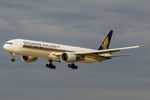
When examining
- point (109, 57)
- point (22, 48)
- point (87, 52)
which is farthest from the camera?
point (109, 57)

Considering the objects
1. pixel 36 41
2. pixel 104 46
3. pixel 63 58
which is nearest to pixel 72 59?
pixel 63 58

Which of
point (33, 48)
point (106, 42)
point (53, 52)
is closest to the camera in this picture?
point (33, 48)

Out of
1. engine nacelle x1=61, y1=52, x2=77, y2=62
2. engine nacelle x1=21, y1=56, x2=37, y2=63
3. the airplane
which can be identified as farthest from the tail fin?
engine nacelle x1=21, y1=56, x2=37, y2=63

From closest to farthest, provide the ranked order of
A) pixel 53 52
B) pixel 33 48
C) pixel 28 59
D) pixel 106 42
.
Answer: pixel 33 48, pixel 53 52, pixel 28 59, pixel 106 42

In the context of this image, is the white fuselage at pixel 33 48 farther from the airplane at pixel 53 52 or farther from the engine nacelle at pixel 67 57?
the engine nacelle at pixel 67 57

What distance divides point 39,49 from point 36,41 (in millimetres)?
2571

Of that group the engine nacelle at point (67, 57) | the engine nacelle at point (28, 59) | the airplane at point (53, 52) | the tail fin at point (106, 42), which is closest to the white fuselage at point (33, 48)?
the airplane at point (53, 52)

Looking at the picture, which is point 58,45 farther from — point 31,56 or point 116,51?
point 116,51

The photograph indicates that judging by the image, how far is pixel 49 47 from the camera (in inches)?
4323

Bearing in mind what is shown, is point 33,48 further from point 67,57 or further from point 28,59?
point 28,59

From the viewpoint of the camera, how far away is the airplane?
10619 centimetres

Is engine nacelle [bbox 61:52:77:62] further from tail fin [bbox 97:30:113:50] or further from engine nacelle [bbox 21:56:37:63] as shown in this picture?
tail fin [bbox 97:30:113:50]

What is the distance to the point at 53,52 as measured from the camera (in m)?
110

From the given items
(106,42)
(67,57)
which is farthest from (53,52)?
(106,42)
